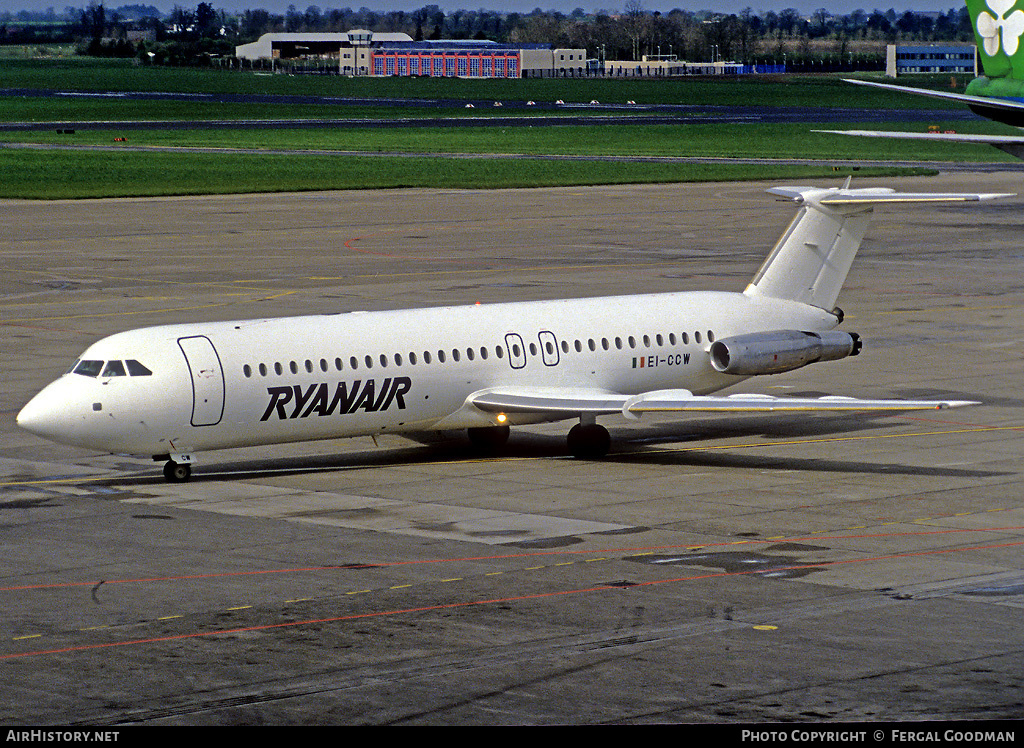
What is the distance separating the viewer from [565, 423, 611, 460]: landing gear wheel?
3581 centimetres

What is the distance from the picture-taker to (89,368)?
32688 millimetres

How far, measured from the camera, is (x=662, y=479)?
33656 mm

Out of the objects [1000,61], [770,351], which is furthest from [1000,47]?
[770,351]

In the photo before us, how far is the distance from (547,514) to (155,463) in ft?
31.5

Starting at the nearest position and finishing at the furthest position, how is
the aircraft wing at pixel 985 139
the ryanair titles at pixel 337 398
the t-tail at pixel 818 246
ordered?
the ryanair titles at pixel 337 398 → the t-tail at pixel 818 246 → the aircraft wing at pixel 985 139

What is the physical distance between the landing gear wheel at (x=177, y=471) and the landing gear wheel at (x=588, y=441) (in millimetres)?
7851

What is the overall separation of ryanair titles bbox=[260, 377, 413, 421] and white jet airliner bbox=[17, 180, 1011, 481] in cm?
3

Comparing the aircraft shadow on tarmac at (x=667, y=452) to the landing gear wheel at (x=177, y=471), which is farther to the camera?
the aircraft shadow on tarmac at (x=667, y=452)

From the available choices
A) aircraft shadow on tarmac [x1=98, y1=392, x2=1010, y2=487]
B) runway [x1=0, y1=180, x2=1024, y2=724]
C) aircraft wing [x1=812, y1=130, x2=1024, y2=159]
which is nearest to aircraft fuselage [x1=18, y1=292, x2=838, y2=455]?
aircraft shadow on tarmac [x1=98, y1=392, x2=1010, y2=487]

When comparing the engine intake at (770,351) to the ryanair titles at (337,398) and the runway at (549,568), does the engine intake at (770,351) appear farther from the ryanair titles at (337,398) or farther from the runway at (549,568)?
the ryanair titles at (337,398)

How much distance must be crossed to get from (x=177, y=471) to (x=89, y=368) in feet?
8.55

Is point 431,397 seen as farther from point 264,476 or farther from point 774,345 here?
point 774,345

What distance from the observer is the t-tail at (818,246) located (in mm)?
39719

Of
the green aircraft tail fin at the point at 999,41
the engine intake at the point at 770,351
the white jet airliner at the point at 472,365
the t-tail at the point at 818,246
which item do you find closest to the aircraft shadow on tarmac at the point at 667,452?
the white jet airliner at the point at 472,365
